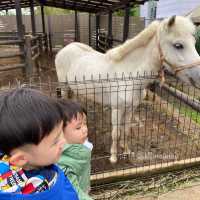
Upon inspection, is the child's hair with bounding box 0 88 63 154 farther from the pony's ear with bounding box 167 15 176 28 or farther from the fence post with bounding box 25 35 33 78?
the fence post with bounding box 25 35 33 78

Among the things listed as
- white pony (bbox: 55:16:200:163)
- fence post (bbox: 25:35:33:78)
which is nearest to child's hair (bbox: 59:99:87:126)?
white pony (bbox: 55:16:200:163)

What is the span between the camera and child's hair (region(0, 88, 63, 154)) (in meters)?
0.82

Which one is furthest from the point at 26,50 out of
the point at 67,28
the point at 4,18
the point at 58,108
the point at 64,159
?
the point at 4,18

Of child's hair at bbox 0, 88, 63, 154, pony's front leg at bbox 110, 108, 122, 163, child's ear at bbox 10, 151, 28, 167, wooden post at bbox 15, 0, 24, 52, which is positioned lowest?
pony's front leg at bbox 110, 108, 122, 163

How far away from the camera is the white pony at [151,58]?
254 cm

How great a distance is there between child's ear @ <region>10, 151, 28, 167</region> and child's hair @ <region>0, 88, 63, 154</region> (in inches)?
1.0

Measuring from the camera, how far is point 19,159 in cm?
88

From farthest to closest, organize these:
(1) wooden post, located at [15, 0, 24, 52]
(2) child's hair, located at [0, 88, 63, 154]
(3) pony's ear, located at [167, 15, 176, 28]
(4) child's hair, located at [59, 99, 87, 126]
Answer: (1) wooden post, located at [15, 0, 24, 52] → (3) pony's ear, located at [167, 15, 176, 28] → (4) child's hair, located at [59, 99, 87, 126] → (2) child's hair, located at [0, 88, 63, 154]

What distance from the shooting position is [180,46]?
2.54 m

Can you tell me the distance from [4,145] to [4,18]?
61.3 ft

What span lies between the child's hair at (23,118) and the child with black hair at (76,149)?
0.39 m

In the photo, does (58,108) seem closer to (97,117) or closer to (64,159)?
(64,159)

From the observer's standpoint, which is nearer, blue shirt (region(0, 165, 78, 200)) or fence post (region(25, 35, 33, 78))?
blue shirt (region(0, 165, 78, 200))

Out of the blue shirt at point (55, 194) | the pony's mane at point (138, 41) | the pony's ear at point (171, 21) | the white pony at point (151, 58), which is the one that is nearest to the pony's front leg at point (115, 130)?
the white pony at point (151, 58)
